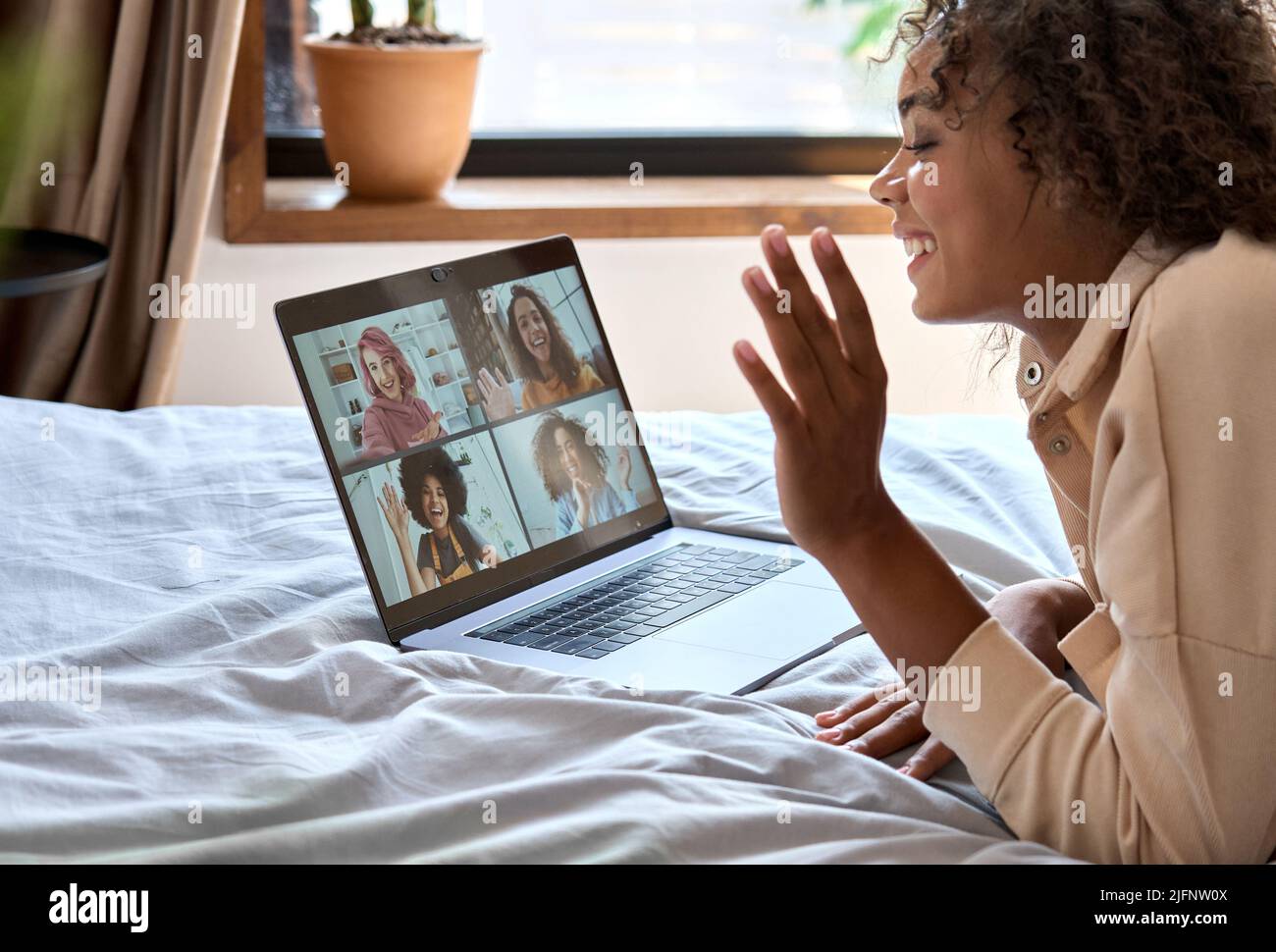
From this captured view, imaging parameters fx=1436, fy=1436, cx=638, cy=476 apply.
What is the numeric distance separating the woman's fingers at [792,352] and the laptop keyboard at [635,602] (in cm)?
28

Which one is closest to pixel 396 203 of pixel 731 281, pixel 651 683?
pixel 731 281

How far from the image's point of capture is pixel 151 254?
2.32 m

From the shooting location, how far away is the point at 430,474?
109 centimetres

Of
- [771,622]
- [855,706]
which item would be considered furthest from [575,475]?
[855,706]

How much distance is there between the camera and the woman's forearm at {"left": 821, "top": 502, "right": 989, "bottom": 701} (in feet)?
2.68

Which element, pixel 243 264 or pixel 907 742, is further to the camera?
pixel 243 264

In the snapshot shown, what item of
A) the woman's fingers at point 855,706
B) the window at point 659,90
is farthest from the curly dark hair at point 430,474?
the window at point 659,90

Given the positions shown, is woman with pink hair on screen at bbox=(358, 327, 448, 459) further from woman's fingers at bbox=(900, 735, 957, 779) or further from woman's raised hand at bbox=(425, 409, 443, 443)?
woman's fingers at bbox=(900, 735, 957, 779)

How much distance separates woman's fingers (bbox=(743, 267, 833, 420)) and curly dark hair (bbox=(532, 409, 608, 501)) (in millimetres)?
394

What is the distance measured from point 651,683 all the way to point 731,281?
1.79 metres

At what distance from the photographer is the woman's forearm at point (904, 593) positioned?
82 centimetres
